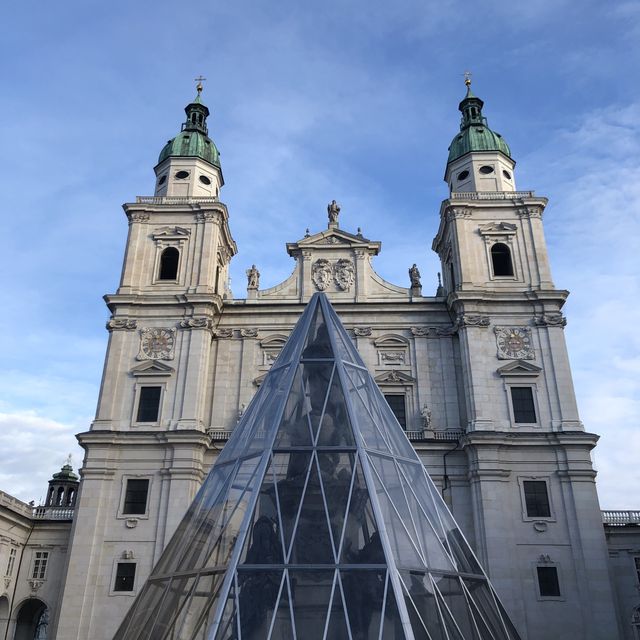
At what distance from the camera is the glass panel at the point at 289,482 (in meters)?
13.1

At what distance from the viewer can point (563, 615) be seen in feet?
83.1

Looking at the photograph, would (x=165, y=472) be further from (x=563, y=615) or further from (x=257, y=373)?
(x=563, y=615)

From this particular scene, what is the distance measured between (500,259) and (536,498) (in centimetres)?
1231

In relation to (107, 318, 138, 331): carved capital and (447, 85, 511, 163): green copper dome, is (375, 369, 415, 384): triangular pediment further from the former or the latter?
(447, 85, 511, 163): green copper dome

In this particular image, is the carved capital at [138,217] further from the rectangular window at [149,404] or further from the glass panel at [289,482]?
→ the glass panel at [289,482]

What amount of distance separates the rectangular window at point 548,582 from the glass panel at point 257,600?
17.7 metres

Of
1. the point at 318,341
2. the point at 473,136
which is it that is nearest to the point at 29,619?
the point at 318,341

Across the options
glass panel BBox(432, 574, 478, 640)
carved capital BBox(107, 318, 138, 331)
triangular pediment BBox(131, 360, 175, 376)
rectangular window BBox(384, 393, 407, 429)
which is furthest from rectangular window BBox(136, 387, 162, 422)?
glass panel BBox(432, 574, 478, 640)

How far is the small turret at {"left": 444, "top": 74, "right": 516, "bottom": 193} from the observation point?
119 ft

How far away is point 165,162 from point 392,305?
15846 mm

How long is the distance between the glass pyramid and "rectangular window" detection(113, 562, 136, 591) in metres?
12.8

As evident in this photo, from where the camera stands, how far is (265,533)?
13.0 meters

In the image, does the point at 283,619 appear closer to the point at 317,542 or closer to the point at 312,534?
the point at 317,542

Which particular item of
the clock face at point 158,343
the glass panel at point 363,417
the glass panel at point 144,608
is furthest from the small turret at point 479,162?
the glass panel at point 144,608
